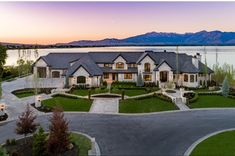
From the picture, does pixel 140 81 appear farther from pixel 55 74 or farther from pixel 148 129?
pixel 148 129

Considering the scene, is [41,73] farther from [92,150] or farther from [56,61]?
[92,150]

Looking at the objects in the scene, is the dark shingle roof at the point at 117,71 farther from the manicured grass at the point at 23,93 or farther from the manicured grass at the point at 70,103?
the manicured grass at the point at 70,103

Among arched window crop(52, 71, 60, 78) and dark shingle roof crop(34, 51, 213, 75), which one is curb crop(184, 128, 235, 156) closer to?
dark shingle roof crop(34, 51, 213, 75)

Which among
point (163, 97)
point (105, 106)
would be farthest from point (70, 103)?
point (163, 97)

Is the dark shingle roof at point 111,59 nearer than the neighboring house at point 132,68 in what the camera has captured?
No

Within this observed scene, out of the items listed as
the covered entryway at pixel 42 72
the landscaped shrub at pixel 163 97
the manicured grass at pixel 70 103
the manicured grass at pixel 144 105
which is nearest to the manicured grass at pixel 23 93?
the manicured grass at pixel 70 103

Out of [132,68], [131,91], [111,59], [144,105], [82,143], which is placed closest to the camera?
[82,143]

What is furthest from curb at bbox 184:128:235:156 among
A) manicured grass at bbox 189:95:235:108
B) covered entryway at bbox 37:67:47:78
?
covered entryway at bbox 37:67:47:78
